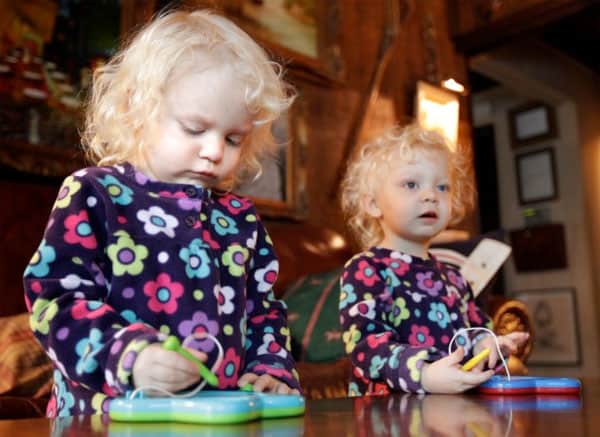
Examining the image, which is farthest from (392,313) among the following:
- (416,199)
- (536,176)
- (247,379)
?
(536,176)

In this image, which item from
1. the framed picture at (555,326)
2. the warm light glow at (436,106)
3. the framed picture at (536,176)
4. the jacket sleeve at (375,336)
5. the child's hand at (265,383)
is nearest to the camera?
the child's hand at (265,383)

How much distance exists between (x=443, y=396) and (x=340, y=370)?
82 centimetres

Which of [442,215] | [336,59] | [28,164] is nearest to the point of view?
[442,215]

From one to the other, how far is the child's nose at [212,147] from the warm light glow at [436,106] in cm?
252

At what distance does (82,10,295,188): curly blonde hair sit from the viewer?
96 centimetres

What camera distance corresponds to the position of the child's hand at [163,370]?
27.0 inches

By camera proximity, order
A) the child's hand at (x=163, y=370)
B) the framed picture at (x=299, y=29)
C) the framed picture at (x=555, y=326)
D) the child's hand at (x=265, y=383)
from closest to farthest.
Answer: the child's hand at (x=163, y=370)
the child's hand at (x=265, y=383)
the framed picture at (x=299, y=29)
the framed picture at (x=555, y=326)

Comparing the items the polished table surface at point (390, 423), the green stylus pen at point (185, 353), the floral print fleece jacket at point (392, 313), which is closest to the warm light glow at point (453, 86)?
the floral print fleece jacket at point (392, 313)

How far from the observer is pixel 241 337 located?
3.18 feet

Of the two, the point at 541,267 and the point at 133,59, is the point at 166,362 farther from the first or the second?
the point at 541,267

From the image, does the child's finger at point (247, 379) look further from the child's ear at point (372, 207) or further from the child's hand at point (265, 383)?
the child's ear at point (372, 207)

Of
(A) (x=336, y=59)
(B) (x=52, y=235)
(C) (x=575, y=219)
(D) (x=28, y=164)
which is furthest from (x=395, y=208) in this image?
(C) (x=575, y=219)

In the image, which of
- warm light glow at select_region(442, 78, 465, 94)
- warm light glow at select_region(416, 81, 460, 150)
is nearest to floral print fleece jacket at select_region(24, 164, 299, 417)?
warm light glow at select_region(416, 81, 460, 150)

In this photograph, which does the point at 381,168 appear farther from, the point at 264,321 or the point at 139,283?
the point at 139,283
